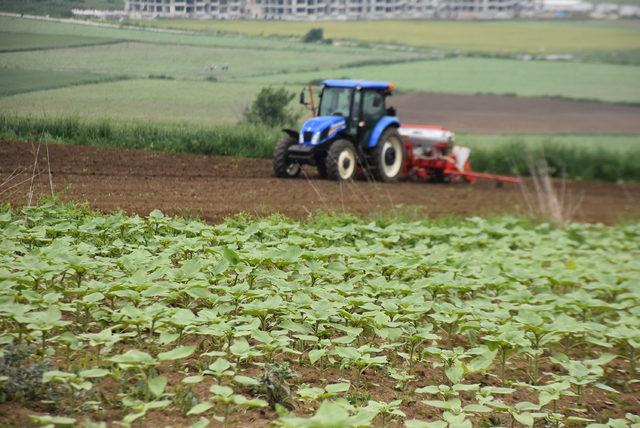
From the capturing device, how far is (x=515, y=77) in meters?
24.8

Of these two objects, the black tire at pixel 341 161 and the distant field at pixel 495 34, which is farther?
the distant field at pixel 495 34

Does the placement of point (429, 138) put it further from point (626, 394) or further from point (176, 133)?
point (626, 394)

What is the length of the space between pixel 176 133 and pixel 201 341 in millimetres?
10024

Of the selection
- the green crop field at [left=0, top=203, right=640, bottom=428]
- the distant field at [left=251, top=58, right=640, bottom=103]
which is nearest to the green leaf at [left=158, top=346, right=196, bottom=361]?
the green crop field at [left=0, top=203, right=640, bottom=428]

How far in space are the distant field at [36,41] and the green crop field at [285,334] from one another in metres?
5.87

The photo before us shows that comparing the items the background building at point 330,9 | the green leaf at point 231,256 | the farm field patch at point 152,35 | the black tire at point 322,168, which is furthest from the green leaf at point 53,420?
the background building at point 330,9

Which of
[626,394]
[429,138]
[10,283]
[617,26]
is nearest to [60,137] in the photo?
[429,138]

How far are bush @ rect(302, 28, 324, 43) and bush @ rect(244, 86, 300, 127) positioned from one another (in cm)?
401

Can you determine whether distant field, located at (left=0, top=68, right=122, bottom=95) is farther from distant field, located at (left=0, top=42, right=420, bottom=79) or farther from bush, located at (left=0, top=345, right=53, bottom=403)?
bush, located at (left=0, top=345, right=53, bottom=403)

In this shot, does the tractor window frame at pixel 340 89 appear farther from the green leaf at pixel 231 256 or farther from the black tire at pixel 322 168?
the green leaf at pixel 231 256

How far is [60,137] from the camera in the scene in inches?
535

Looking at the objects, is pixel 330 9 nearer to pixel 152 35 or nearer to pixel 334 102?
pixel 152 35


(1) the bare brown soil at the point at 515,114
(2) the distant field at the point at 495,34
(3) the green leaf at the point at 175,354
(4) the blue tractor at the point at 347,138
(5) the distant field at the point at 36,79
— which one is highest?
(2) the distant field at the point at 495,34

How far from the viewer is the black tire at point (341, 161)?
1413 cm
